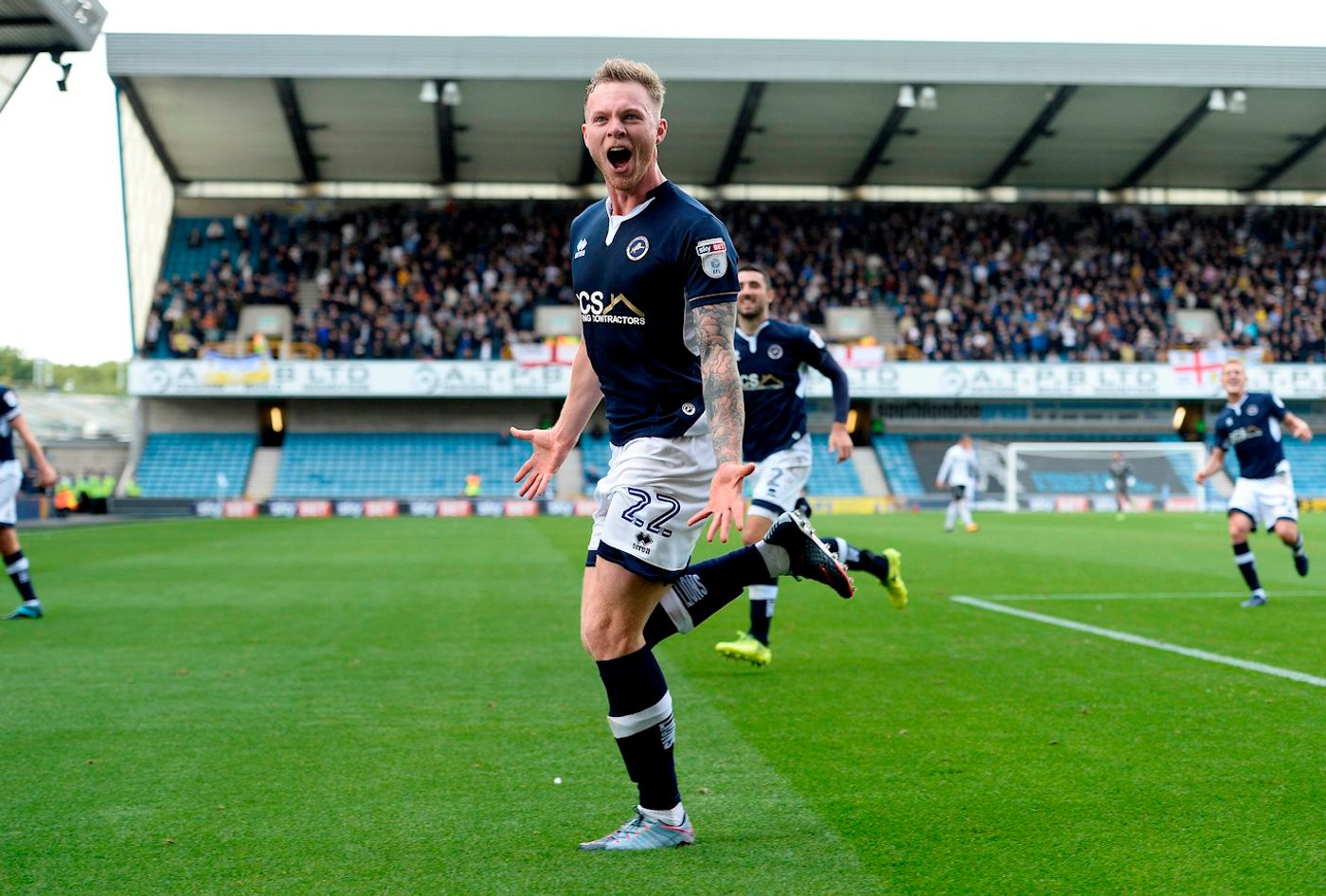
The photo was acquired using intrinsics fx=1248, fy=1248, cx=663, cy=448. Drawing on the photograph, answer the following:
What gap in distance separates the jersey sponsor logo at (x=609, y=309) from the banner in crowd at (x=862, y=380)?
119 ft

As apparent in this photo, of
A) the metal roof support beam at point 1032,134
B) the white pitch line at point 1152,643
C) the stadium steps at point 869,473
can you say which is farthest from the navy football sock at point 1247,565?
the stadium steps at point 869,473

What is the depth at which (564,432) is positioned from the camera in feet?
14.4

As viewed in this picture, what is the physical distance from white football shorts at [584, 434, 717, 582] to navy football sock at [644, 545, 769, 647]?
35 centimetres

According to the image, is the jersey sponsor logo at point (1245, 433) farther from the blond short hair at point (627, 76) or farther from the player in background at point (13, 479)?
the player in background at point (13, 479)

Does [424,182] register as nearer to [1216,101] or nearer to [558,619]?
[1216,101]

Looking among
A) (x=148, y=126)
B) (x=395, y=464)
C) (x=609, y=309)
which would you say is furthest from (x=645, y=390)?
(x=148, y=126)

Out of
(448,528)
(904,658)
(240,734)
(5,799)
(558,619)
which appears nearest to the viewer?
(5,799)

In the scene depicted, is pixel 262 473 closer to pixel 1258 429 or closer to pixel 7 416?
pixel 7 416

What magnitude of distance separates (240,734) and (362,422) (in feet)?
131

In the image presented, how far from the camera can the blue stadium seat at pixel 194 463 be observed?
4047cm

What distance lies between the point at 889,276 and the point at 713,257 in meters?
43.8

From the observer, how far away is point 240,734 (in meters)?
5.67

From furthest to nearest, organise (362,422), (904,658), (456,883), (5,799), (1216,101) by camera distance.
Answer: (362,422) < (1216,101) < (904,658) < (5,799) < (456,883)

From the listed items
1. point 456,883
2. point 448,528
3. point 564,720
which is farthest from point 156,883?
point 448,528
